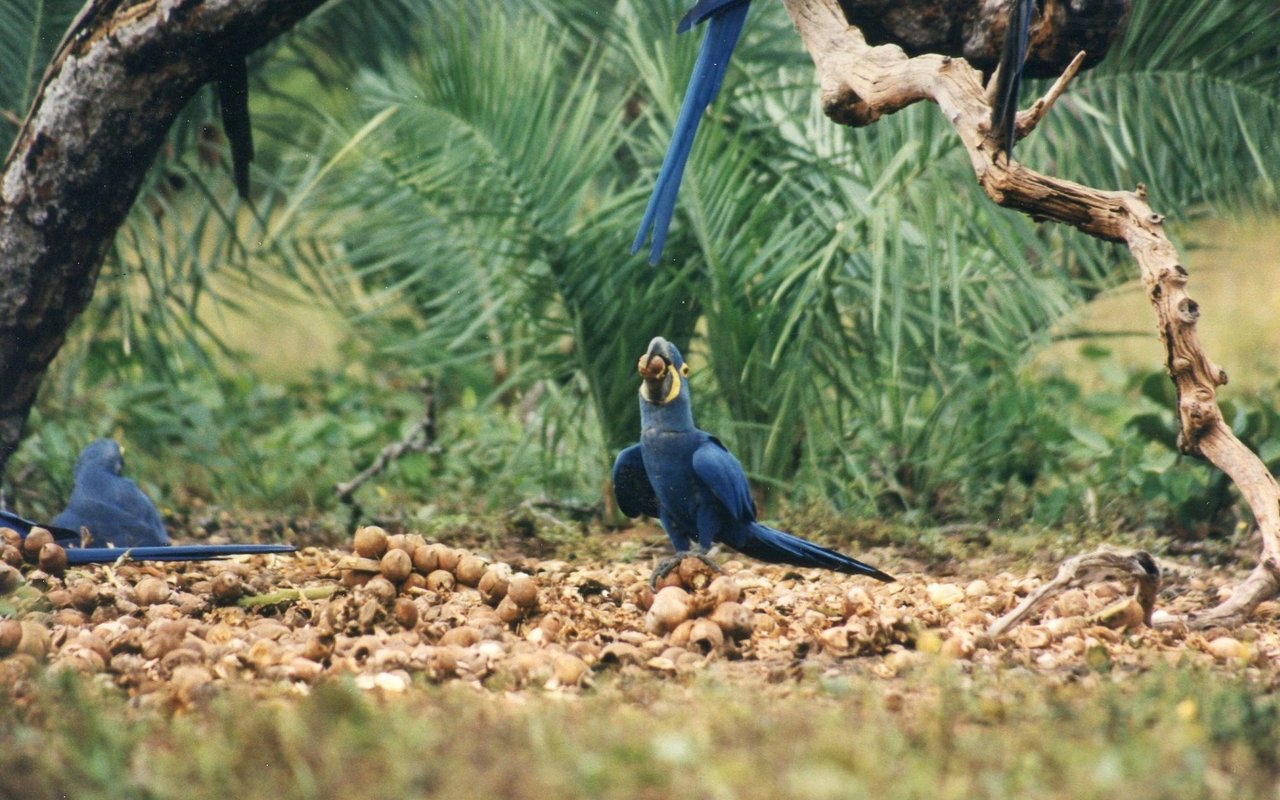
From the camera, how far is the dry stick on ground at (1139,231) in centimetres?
184

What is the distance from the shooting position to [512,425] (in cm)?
401

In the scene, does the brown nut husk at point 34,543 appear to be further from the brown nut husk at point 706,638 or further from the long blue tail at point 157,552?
the brown nut husk at point 706,638

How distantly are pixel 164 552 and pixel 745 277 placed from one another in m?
1.53

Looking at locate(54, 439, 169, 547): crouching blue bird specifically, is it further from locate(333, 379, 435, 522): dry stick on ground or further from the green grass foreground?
the green grass foreground

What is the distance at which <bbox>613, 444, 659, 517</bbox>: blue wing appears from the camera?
7.30 feet

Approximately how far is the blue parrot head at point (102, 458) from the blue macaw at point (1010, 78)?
190cm

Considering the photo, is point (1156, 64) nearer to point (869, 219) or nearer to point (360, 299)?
point (869, 219)

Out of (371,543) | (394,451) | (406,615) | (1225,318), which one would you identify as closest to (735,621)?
(406,615)

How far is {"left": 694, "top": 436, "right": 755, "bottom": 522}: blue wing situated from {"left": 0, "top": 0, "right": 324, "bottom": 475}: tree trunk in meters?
1.31

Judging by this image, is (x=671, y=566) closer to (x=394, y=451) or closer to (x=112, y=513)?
(x=112, y=513)

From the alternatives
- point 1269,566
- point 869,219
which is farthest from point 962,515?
point 1269,566

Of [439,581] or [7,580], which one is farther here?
[439,581]

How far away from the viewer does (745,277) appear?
3.11m

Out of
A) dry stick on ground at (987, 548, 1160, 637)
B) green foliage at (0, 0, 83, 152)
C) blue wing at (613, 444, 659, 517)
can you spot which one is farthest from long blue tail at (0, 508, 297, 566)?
green foliage at (0, 0, 83, 152)
